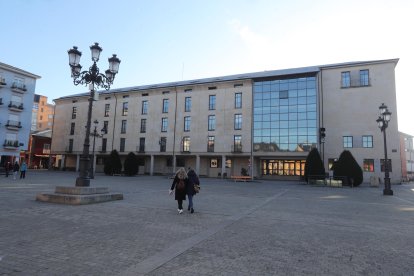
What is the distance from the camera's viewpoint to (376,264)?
4.61 meters

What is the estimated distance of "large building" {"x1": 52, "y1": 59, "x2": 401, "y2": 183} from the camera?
36469 millimetres

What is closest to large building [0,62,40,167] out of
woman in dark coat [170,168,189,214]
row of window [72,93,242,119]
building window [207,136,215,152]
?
row of window [72,93,242,119]

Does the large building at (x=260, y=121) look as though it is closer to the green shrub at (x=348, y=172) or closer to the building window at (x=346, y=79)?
the building window at (x=346, y=79)

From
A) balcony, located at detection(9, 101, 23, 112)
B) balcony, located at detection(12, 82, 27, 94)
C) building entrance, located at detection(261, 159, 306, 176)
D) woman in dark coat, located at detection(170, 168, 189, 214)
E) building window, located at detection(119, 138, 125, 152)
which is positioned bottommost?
woman in dark coat, located at detection(170, 168, 189, 214)

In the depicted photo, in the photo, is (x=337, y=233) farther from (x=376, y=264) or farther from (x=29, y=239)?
(x=29, y=239)

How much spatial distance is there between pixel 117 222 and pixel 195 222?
6.88 ft

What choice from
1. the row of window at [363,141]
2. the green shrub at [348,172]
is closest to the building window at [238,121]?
the row of window at [363,141]

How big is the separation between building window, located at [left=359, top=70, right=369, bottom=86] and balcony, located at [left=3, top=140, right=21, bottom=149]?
5000 centimetres

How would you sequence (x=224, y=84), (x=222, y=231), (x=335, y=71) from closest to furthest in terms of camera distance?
(x=222, y=231) → (x=335, y=71) → (x=224, y=84)

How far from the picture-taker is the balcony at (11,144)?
134ft

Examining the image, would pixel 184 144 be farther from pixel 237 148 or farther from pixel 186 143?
pixel 237 148

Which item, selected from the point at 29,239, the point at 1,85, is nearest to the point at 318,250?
the point at 29,239

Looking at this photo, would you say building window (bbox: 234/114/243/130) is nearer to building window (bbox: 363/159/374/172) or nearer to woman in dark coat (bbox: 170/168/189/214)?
building window (bbox: 363/159/374/172)

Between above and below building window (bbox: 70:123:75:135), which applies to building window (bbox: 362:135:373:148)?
below
